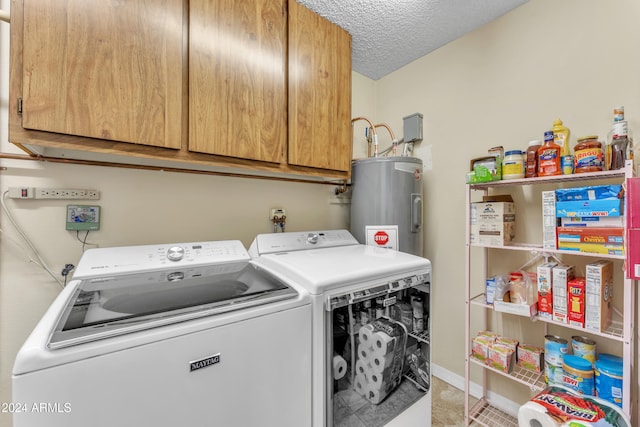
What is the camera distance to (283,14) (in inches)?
64.1

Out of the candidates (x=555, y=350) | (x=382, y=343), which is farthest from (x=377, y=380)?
(x=555, y=350)

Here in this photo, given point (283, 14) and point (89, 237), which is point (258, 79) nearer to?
point (283, 14)

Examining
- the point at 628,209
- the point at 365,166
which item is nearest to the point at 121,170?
the point at 365,166

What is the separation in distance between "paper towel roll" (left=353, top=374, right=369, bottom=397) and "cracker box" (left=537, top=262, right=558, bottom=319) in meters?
1.08

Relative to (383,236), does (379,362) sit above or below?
below

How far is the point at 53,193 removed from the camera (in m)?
1.29

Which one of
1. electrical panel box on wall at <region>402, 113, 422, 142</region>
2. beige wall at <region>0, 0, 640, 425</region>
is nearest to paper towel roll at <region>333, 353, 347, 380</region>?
beige wall at <region>0, 0, 640, 425</region>

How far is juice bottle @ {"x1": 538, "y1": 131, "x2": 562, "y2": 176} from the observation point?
4.78 ft

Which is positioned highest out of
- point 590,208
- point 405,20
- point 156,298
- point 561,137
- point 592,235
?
point 405,20

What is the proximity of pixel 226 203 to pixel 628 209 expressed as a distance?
213cm

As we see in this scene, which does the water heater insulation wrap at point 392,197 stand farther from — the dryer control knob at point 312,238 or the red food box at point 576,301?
the red food box at point 576,301

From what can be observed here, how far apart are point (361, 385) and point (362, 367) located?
0.09 m

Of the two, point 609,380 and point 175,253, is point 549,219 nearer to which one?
point 609,380

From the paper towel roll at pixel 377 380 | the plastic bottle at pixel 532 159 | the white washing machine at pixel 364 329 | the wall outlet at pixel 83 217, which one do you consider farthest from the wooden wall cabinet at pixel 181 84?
the paper towel roll at pixel 377 380
